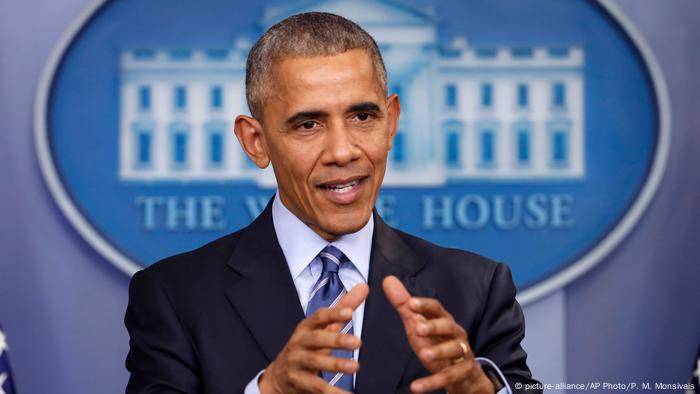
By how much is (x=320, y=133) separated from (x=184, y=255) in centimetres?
47

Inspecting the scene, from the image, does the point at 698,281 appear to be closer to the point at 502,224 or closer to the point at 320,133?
the point at 502,224

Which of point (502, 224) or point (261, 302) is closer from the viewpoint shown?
point (261, 302)

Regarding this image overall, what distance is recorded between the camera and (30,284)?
10.4 ft

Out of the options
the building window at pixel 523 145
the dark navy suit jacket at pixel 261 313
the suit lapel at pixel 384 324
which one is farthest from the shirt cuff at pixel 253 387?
the building window at pixel 523 145

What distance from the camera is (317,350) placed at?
1816 mm

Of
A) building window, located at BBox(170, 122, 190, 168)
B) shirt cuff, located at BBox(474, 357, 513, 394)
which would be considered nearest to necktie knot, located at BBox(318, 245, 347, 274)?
shirt cuff, located at BBox(474, 357, 513, 394)

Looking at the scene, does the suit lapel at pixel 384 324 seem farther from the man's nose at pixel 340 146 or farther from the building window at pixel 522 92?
the building window at pixel 522 92

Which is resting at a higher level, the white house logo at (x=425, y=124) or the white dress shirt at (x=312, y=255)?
the white house logo at (x=425, y=124)

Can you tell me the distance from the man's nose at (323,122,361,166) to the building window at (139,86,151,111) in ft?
3.96

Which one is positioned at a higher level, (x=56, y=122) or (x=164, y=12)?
(x=164, y=12)

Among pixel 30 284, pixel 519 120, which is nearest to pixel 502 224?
pixel 519 120

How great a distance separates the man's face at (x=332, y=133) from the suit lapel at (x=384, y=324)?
0.14 meters

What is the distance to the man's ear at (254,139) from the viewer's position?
92.5 inches

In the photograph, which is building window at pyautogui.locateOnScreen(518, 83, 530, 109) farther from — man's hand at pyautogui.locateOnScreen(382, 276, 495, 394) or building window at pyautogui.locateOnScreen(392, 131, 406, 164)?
man's hand at pyautogui.locateOnScreen(382, 276, 495, 394)
